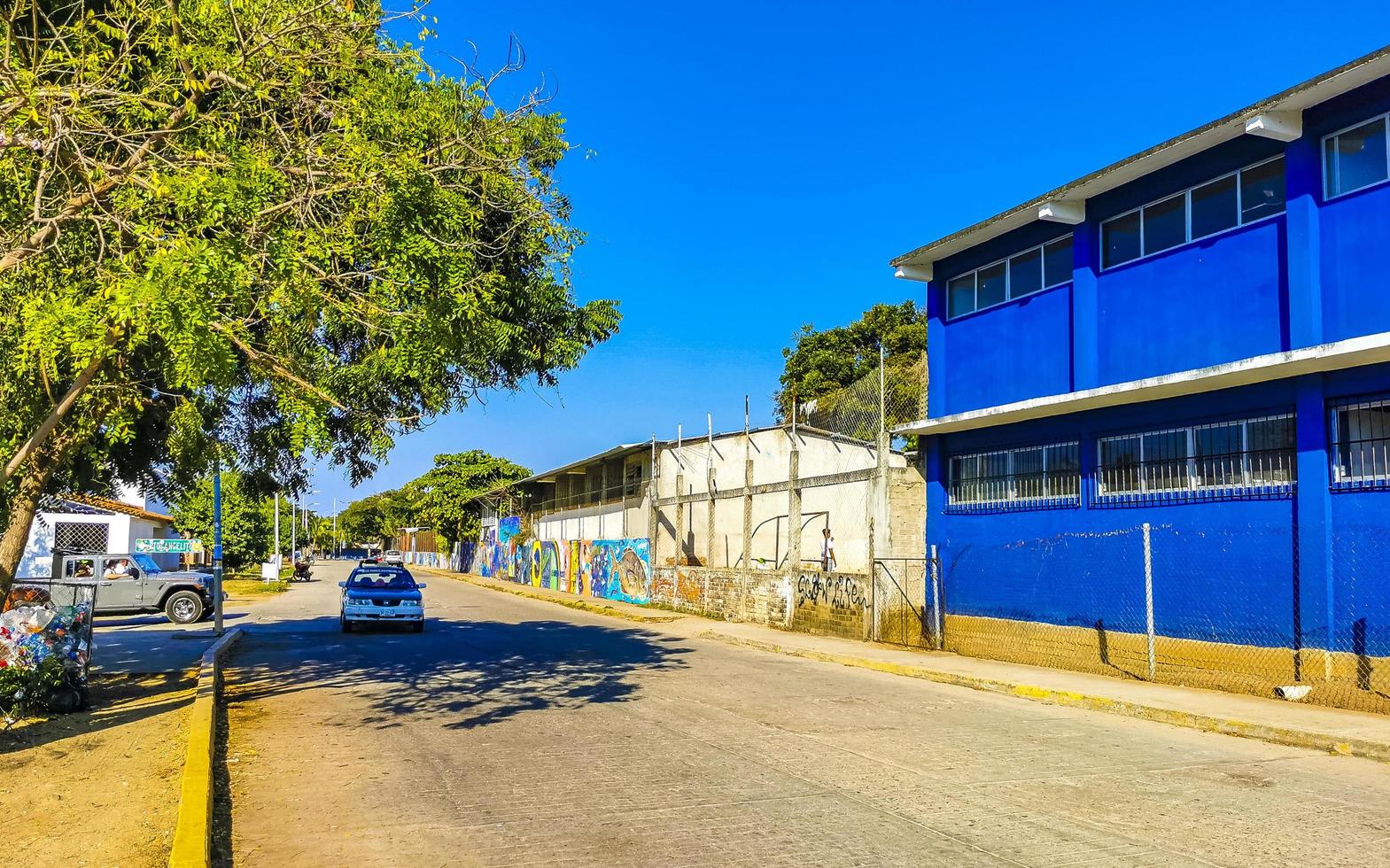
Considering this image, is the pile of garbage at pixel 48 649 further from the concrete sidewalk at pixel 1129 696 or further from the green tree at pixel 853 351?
the green tree at pixel 853 351

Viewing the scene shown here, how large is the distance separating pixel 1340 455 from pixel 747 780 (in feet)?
30.3

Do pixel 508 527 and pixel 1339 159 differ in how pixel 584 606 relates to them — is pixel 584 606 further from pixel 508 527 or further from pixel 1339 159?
pixel 508 527

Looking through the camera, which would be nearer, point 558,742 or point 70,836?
point 70,836

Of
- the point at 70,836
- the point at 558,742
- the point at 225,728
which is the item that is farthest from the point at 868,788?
the point at 225,728

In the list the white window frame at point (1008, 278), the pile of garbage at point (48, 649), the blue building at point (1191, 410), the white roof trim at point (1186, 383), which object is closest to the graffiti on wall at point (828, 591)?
the blue building at point (1191, 410)

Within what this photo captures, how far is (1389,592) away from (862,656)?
7.67 metres

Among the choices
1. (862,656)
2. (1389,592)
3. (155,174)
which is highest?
(155,174)

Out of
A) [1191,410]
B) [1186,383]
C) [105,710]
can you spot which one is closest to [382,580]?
[105,710]

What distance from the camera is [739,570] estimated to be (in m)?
25.7

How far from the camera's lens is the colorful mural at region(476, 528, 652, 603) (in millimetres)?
34531

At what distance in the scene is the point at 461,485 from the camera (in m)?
72.4

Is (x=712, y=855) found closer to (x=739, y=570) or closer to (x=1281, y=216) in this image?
(x=1281, y=216)

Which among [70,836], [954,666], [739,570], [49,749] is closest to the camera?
[70,836]

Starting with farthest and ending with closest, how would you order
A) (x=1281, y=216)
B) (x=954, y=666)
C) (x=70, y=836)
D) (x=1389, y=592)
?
(x=954, y=666) → (x=1281, y=216) → (x=1389, y=592) → (x=70, y=836)
